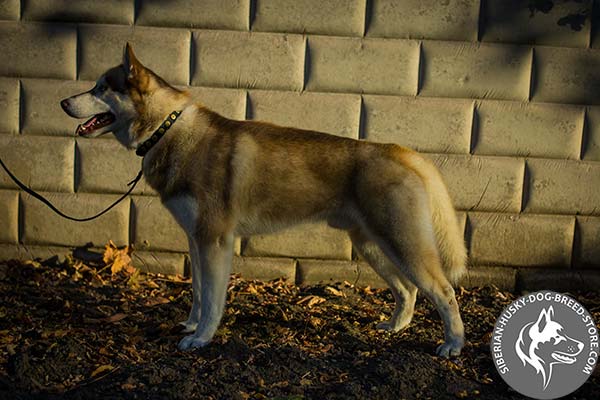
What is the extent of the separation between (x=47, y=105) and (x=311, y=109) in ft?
6.48

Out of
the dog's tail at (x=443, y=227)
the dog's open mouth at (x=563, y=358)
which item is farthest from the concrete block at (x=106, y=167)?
the dog's open mouth at (x=563, y=358)

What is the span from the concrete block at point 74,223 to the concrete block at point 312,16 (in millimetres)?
1749

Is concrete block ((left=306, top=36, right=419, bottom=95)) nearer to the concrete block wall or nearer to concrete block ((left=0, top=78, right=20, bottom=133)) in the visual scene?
the concrete block wall

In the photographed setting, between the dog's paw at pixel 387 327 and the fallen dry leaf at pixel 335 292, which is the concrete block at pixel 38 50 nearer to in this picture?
the fallen dry leaf at pixel 335 292

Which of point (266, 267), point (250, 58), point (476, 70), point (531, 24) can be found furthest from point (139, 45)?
point (531, 24)

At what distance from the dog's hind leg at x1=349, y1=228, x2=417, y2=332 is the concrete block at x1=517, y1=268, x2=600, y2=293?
1.29m

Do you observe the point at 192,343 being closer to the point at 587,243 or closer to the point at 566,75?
the point at 587,243

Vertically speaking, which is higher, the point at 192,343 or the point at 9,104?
the point at 9,104

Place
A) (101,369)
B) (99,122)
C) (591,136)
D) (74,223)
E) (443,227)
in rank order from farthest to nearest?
(74,223)
(591,136)
(99,122)
(443,227)
(101,369)

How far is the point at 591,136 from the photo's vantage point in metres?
4.92

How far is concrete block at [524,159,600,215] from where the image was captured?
493 centimetres

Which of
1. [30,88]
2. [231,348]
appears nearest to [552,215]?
[231,348]

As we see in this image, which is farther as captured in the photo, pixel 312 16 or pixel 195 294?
pixel 312 16

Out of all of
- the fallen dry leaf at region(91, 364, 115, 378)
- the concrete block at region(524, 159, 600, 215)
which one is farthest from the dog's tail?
the fallen dry leaf at region(91, 364, 115, 378)
